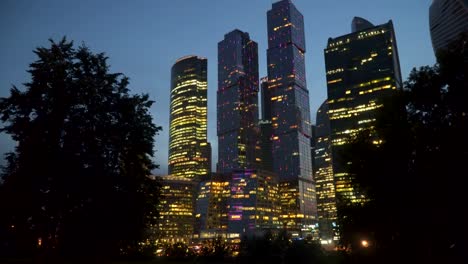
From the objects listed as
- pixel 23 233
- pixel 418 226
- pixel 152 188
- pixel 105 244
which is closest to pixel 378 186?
pixel 418 226

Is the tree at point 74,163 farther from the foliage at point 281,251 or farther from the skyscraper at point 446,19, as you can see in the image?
the skyscraper at point 446,19

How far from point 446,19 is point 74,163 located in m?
121

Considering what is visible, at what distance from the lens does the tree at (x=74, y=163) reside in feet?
81.9

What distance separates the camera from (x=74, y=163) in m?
25.4

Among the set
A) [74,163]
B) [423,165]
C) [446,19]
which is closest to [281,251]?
[423,165]

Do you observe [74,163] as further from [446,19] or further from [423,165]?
[446,19]

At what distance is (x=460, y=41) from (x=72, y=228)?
2903 cm

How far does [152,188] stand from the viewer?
29.7 m

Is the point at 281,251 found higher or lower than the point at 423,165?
lower

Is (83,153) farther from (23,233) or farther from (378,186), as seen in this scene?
(378,186)

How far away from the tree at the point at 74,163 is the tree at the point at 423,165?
60.0ft

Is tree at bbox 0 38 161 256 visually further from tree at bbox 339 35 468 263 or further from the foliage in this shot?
tree at bbox 339 35 468 263

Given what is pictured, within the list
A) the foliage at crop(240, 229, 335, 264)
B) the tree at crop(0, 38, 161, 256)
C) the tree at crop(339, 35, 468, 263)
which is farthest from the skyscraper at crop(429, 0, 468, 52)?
the tree at crop(0, 38, 161, 256)

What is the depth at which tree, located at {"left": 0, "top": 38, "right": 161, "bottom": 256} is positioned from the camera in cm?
2497
